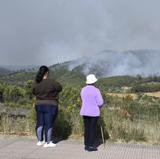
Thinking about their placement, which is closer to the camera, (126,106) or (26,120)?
(26,120)

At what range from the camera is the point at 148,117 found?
1346cm

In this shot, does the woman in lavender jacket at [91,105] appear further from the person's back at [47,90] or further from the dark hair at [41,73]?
the dark hair at [41,73]

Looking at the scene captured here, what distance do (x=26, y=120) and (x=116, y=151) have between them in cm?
359

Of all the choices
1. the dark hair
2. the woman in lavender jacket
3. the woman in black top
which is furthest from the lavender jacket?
the dark hair

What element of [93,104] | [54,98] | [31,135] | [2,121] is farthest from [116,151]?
[2,121]

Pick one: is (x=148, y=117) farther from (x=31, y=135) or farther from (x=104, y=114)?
(x=31, y=135)

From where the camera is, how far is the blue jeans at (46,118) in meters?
10.9

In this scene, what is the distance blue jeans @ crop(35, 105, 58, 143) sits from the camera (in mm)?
10938

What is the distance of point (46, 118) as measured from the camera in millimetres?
11039

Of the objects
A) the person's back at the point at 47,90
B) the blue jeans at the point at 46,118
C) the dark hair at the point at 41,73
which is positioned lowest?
the blue jeans at the point at 46,118

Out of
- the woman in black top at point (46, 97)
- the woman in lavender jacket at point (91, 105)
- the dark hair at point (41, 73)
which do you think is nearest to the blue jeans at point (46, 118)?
the woman in black top at point (46, 97)

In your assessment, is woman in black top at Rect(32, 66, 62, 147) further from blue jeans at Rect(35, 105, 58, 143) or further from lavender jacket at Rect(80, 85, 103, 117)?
lavender jacket at Rect(80, 85, 103, 117)

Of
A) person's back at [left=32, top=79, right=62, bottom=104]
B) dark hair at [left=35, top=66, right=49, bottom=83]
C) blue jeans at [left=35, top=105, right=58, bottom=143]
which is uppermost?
dark hair at [left=35, top=66, right=49, bottom=83]

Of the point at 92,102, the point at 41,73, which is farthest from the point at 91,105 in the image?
the point at 41,73
